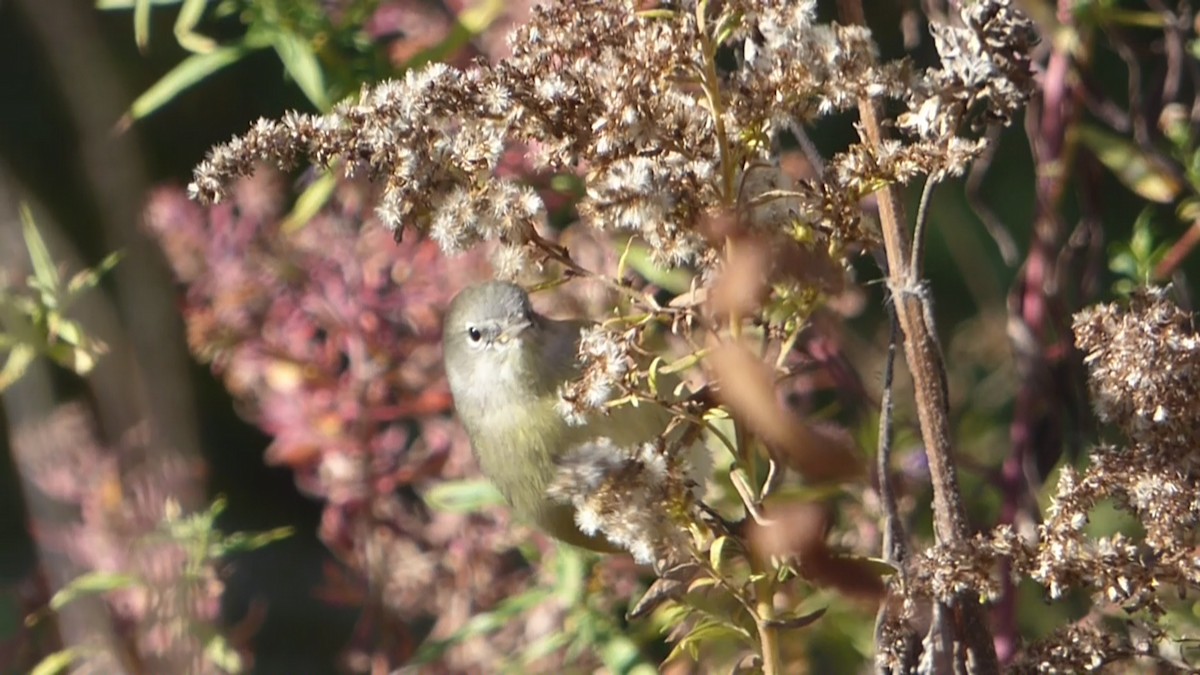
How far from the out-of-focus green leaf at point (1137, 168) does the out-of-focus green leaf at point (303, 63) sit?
0.72m

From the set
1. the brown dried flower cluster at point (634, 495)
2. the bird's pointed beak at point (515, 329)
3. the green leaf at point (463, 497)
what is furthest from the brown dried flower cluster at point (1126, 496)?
the bird's pointed beak at point (515, 329)

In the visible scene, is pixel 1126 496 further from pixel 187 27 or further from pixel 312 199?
pixel 187 27

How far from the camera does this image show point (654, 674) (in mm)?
1344

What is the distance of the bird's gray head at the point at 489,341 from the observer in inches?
67.0

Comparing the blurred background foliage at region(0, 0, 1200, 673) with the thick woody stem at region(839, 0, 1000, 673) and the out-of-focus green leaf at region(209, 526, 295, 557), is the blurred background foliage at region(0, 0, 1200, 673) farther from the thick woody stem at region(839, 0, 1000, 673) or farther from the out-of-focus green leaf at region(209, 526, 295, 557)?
the thick woody stem at region(839, 0, 1000, 673)

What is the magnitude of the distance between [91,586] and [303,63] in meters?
0.53

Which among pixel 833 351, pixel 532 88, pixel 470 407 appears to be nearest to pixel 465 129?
pixel 532 88

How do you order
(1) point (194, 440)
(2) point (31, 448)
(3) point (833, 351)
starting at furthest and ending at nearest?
(2) point (31, 448) < (3) point (833, 351) < (1) point (194, 440)

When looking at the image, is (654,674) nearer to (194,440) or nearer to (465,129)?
(194,440)

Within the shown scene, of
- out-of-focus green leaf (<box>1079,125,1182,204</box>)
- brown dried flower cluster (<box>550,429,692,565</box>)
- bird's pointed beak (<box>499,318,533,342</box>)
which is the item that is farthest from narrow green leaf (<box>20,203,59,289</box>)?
out-of-focus green leaf (<box>1079,125,1182,204</box>)

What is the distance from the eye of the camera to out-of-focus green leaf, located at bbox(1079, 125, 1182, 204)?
135 cm

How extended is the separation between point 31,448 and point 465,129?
787 mm

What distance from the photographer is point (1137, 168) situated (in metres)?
1.38

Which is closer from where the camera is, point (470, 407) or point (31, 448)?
point (31, 448)
